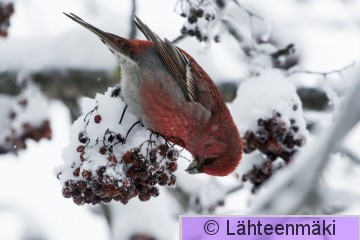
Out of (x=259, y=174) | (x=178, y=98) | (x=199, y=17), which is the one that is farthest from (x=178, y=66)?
(x=259, y=174)

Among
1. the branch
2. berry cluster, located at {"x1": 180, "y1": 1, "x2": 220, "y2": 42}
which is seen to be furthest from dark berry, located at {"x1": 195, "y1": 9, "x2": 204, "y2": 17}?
the branch

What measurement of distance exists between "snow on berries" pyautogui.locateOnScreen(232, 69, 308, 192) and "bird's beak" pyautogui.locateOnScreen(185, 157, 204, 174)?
0.92 ft

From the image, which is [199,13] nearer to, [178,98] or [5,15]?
[178,98]

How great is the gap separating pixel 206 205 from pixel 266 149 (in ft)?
4.41

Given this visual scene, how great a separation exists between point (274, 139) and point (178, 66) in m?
0.48

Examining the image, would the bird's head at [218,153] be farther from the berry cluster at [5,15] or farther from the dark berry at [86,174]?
the berry cluster at [5,15]

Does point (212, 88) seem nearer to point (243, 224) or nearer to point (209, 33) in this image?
point (209, 33)

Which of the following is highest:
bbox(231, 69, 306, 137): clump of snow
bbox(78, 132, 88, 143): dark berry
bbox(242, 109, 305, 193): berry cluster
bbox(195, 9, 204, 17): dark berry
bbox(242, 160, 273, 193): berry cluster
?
bbox(195, 9, 204, 17): dark berry

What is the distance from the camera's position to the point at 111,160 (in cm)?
186

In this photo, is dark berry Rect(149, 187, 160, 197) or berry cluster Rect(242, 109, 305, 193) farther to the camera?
berry cluster Rect(242, 109, 305, 193)

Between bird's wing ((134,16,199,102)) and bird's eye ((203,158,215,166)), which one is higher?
bird's wing ((134,16,199,102))

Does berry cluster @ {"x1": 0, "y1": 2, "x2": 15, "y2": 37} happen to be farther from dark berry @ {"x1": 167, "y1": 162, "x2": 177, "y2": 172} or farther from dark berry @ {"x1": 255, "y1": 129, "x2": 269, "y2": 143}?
dark berry @ {"x1": 167, "y1": 162, "x2": 177, "y2": 172}

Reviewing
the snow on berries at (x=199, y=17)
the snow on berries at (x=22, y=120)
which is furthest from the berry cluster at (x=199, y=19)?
the snow on berries at (x=22, y=120)

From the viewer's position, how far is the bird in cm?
221
